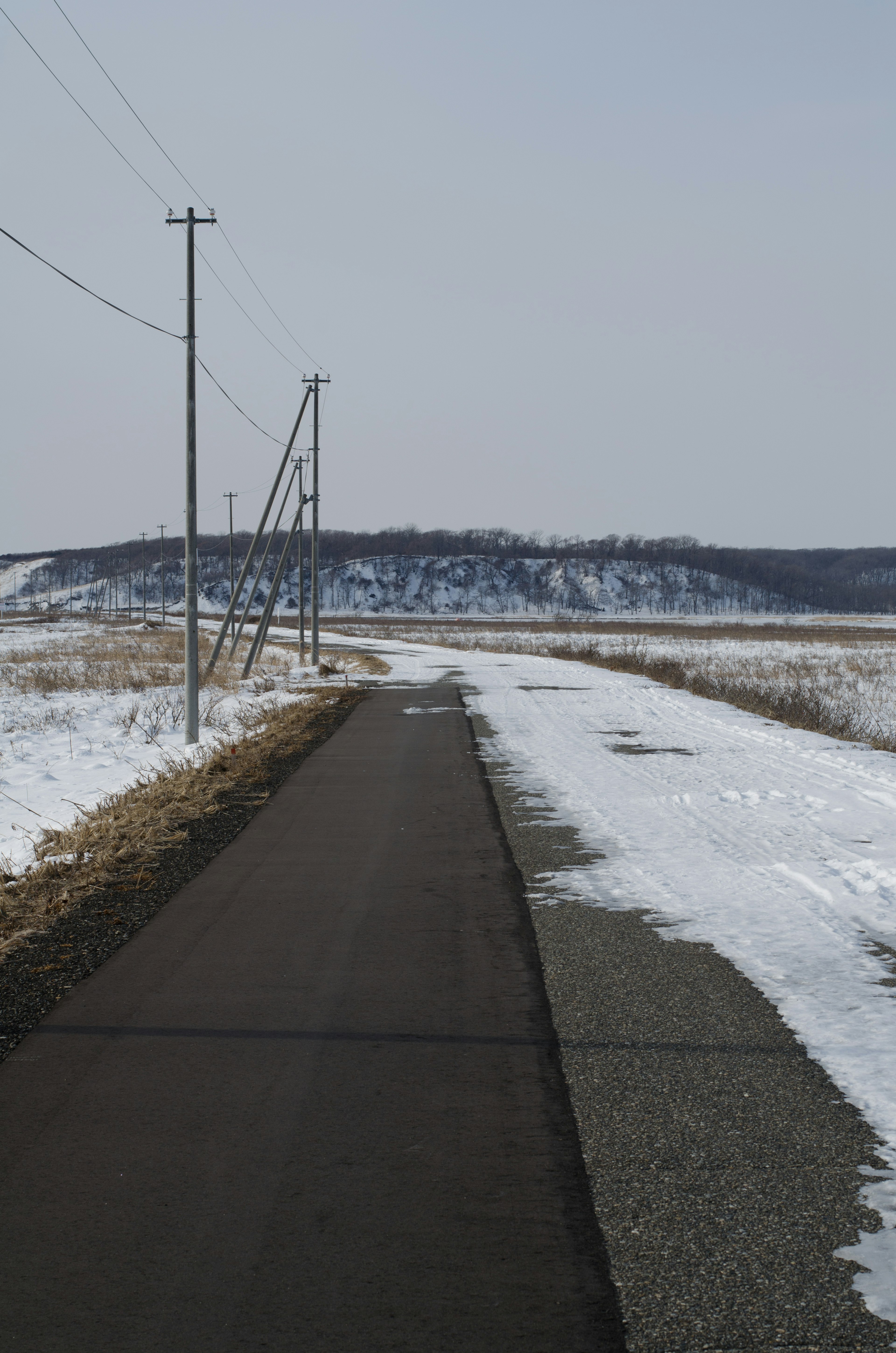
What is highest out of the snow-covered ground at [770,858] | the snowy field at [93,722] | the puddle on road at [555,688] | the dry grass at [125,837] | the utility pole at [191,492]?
the utility pole at [191,492]

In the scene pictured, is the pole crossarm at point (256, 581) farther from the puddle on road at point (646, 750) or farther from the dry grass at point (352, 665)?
the puddle on road at point (646, 750)

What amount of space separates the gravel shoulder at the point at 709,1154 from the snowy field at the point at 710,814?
4.5 inches

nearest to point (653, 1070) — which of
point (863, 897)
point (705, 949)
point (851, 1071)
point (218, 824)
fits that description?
point (851, 1071)

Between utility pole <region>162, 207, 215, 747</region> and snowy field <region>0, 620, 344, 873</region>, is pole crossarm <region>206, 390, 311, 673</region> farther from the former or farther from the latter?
utility pole <region>162, 207, 215, 747</region>

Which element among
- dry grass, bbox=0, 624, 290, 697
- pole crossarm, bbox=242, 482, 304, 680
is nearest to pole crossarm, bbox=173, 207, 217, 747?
dry grass, bbox=0, 624, 290, 697

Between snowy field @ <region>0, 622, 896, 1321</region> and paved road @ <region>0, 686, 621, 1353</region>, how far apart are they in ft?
3.33

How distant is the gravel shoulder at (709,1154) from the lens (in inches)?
99.7

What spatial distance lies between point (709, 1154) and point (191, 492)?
13.3 metres

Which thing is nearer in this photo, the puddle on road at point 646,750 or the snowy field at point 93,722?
the snowy field at point 93,722

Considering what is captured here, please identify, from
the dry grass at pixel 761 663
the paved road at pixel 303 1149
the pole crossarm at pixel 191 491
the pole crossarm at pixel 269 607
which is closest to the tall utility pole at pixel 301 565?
the pole crossarm at pixel 269 607

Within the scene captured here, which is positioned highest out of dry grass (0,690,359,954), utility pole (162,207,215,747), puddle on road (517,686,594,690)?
utility pole (162,207,215,747)

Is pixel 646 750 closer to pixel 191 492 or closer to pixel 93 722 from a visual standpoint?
pixel 191 492

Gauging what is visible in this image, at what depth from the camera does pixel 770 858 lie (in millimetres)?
7488

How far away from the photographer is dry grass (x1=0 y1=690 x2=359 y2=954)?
629cm
